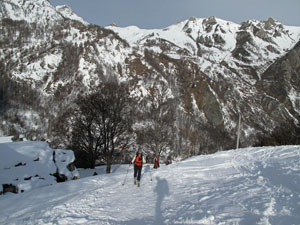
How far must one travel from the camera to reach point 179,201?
606 centimetres

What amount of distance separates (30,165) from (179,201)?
28.4 feet

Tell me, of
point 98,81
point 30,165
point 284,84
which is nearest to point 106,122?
point 30,165

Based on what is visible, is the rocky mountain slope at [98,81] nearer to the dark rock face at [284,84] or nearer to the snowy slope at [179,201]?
the dark rock face at [284,84]

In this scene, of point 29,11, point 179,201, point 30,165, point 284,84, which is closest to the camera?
point 179,201

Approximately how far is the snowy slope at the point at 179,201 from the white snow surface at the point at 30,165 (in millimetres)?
1459

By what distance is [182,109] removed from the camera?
10638cm

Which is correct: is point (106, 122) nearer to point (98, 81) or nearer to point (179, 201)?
point (179, 201)

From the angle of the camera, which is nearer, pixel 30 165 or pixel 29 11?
pixel 30 165

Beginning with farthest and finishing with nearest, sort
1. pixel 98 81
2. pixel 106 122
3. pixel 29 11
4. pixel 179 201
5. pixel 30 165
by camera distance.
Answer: pixel 29 11 < pixel 98 81 < pixel 106 122 < pixel 30 165 < pixel 179 201

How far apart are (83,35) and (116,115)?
410 feet

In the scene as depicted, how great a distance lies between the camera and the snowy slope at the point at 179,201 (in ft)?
15.4

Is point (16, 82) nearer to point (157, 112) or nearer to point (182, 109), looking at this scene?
point (182, 109)

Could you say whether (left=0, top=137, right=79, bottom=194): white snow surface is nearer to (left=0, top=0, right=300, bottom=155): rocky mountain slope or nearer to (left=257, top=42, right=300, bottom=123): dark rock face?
(left=0, top=0, right=300, bottom=155): rocky mountain slope

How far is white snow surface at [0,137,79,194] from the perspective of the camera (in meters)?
9.03
